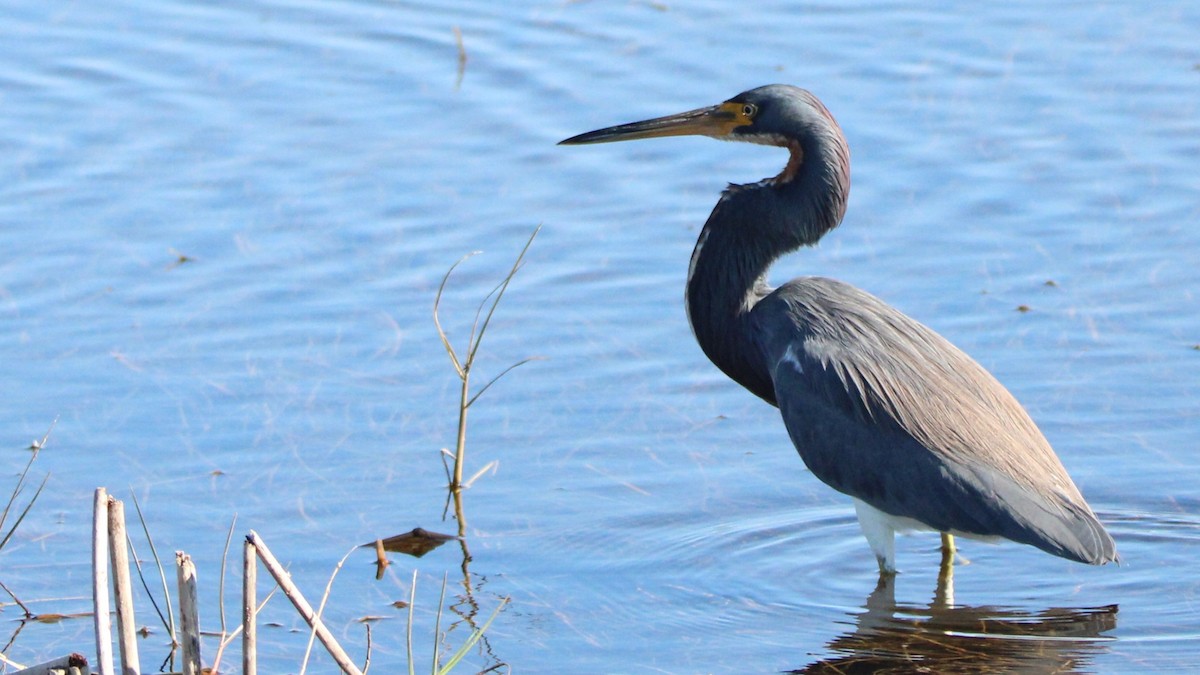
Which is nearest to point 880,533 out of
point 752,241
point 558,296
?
point 752,241

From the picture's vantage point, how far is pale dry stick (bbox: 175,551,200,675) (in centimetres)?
430

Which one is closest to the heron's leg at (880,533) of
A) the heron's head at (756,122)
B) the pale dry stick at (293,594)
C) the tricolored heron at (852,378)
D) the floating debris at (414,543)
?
the tricolored heron at (852,378)

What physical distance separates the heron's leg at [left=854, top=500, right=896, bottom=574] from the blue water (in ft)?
0.40

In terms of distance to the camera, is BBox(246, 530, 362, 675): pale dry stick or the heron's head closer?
BBox(246, 530, 362, 675): pale dry stick

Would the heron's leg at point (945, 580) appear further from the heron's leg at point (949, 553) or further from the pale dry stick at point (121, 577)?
the pale dry stick at point (121, 577)

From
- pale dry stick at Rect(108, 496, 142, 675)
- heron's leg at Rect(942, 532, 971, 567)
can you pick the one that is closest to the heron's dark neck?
heron's leg at Rect(942, 532, 971, 567)

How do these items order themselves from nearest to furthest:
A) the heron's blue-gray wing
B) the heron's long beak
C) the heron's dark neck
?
the heron's blue-gray wing
the heron's dark neck
the heron's long beak

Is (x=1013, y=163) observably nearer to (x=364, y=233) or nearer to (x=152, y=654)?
(x=364, y=233)

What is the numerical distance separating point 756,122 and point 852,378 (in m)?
1.12

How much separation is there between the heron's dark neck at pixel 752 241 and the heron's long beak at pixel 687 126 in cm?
29

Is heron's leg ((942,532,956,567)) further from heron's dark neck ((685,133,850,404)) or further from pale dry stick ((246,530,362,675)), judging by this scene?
pale dry stick ((246,530,362,675))

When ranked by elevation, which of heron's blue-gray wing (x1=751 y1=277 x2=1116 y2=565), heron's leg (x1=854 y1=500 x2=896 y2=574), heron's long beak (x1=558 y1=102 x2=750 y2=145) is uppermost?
heron's long beak (x1=558 y1=102 x2=750 y2=145)

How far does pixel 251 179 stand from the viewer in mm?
10133

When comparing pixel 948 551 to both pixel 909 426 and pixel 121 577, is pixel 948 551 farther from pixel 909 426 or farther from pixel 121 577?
pixel 121 577
